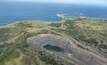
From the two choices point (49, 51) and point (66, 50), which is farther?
point (66, 50)

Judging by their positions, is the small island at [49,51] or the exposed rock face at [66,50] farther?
the exposed rock face at [66,50]

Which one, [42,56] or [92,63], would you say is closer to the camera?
[42,56]

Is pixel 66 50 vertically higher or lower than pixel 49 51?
lower

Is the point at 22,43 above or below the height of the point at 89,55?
above

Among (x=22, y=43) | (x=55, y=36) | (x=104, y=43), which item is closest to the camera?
(x=22, y=43)

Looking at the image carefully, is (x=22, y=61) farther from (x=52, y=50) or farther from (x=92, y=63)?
(x=92, y=63)

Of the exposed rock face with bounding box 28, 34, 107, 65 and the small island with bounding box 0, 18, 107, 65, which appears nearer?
the small island with bounding box 0, 18, 107, 65

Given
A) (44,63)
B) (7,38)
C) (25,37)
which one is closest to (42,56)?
(44,63)

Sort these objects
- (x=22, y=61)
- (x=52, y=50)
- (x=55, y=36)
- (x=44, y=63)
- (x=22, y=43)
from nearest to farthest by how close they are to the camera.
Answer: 1. (x=22, y=61)
2. (x=44, y=63)
3. (x=22, y=43)
4. (x=52, y=50)
5. (x=55, y=36)
